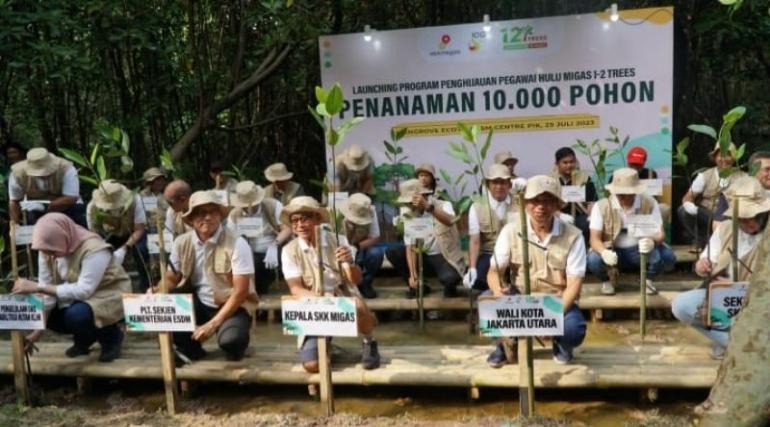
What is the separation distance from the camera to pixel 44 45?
15.2ft

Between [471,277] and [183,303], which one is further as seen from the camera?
[471,277]

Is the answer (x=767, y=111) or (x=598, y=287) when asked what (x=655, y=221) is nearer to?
(x=598, y=287)

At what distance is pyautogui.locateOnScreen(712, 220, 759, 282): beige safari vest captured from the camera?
10.8 ft

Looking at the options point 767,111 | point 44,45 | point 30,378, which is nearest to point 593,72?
point 767,111

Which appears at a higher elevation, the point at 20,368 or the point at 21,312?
the point at 21,312

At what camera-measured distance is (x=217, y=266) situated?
3.61 meters

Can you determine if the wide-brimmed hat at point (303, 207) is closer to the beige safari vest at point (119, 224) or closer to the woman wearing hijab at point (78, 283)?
the woman wearing hijab at point (78, 283)

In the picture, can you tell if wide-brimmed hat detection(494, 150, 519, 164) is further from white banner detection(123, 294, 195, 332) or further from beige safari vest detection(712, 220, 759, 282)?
white banner detection(123, 294, 195, 332)

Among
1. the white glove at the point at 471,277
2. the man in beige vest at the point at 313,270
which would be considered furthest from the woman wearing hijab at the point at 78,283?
the white glove at the point at 471,277

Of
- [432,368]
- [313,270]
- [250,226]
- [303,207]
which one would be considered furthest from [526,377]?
[250,226]

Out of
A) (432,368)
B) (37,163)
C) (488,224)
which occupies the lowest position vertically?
(432,368)

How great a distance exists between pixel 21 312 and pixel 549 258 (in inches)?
111

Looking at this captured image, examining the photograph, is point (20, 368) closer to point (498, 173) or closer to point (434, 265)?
point (434, 265)

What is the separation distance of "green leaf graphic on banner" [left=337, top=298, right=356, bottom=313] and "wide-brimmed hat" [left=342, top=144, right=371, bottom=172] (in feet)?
8.71
